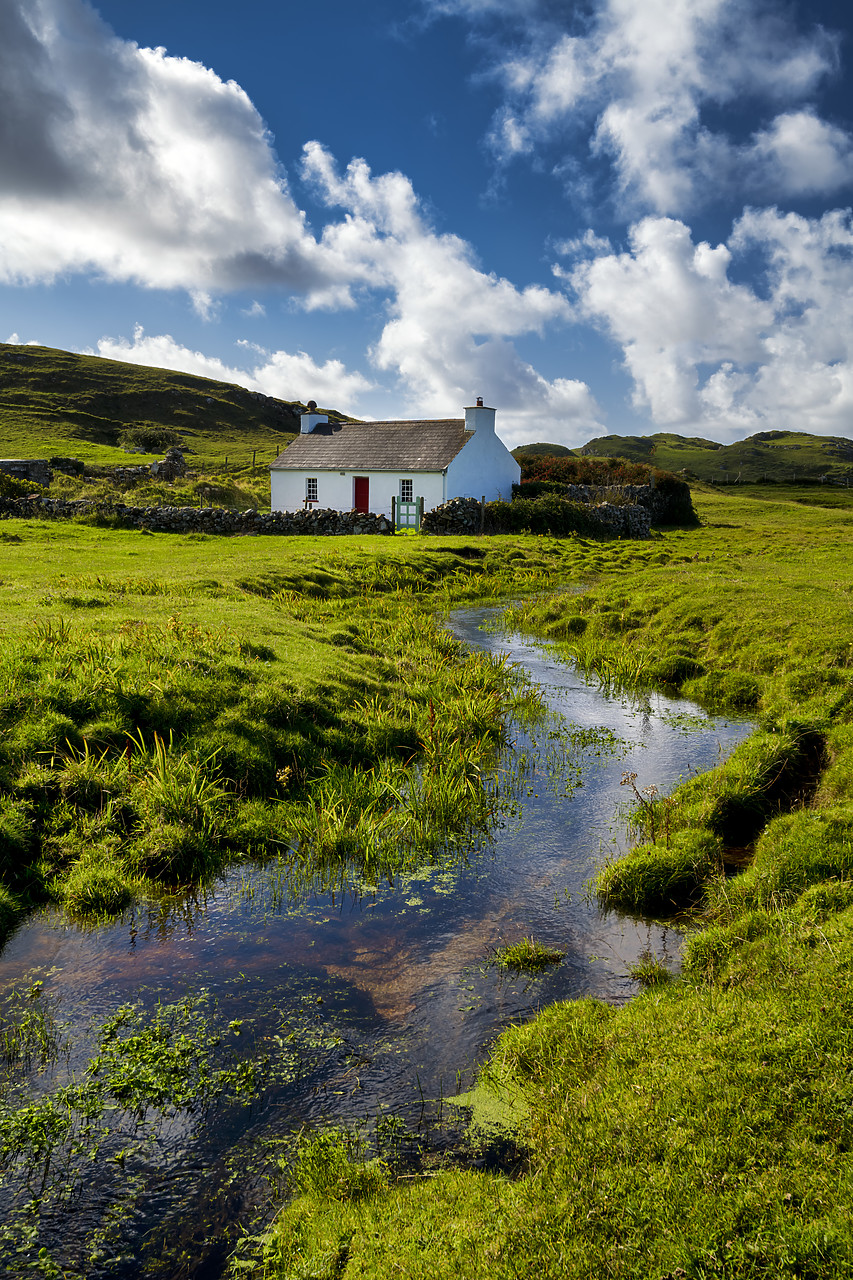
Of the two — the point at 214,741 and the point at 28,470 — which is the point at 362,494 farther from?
the point at 214,741

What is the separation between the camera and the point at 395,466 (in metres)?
49.3

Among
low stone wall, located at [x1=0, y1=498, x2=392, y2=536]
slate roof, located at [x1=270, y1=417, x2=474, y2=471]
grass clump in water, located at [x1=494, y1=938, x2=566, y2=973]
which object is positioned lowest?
grass clump in water, located at [x1=494, y1=938, x2=566, y2=973]

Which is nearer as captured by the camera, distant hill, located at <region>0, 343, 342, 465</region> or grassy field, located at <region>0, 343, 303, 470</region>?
grassy field, located at <region>0, 343, 303, 470</region>

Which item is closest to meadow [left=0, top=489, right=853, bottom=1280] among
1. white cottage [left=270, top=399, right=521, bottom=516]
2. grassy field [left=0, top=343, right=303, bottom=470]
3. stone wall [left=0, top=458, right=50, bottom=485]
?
white cottage [left=270, top=399, right=521, bottom=516]

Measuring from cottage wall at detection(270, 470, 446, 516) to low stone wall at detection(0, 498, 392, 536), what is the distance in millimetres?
4812

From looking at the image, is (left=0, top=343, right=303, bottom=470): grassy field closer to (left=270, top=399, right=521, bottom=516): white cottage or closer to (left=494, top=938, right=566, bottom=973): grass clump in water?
(left=270, top=399, right=521, bottom=516): white cottage

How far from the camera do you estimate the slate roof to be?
48.8 m

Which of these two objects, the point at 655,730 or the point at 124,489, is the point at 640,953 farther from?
the point at 124,489

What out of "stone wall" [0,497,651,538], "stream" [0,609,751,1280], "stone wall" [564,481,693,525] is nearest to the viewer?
"stream" [0,609,751,1280]

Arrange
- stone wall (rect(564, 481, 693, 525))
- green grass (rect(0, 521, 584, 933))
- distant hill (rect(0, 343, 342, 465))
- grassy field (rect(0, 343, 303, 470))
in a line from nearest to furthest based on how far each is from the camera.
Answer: green grass (rect(0, 521, 584, 933)) < stone wall (rect(564, 481, 693, 525)) < grassy field (rect(0, 343, 303, 470)) < distant hill (rect(0, 343, 342, 465))

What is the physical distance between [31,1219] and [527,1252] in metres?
3.05

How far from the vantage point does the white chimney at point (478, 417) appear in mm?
49281

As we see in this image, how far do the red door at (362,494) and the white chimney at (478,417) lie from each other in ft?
25.4

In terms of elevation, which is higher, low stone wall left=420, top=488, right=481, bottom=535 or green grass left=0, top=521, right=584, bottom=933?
low stone wall left=420, top=488, right=481, bottom=535
